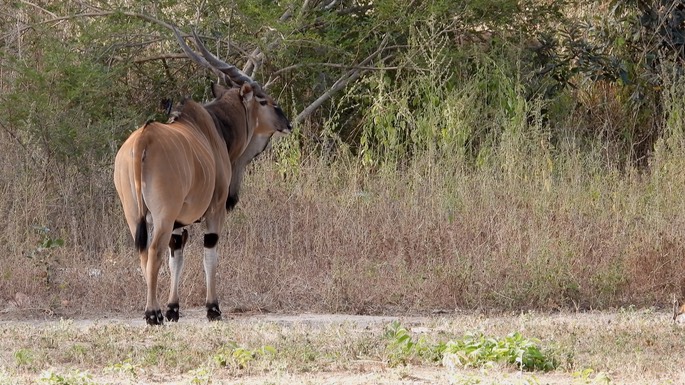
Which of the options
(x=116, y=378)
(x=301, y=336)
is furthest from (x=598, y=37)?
(x=116, y=378)

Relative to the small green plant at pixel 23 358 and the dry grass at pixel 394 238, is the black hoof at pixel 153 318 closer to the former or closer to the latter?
the dry grass at pixel 394 238

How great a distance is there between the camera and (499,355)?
19.3 ft

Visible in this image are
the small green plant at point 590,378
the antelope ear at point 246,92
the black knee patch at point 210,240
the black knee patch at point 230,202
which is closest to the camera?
the small green plant at point 590,378

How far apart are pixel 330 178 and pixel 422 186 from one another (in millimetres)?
971

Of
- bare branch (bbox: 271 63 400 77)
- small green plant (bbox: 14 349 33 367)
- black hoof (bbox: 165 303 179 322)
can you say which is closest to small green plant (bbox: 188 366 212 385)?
small green plant (bbox: 14 349 33 367)

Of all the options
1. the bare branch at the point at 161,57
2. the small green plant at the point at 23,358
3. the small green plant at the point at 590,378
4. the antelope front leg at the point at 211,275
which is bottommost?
the small green plant at the point at 590,378

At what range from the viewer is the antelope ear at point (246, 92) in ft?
29.5

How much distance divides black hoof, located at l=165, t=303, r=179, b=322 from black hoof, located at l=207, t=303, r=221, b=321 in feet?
0.97

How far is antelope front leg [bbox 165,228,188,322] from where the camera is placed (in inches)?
313

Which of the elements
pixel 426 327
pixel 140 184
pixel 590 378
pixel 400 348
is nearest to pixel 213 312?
pixel 140 184

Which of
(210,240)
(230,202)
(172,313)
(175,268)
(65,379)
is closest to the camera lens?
(65,379)

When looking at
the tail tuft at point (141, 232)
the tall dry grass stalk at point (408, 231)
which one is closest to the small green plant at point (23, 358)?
the tail tuft at point (141, 232)

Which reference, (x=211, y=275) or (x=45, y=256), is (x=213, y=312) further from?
(x=45, y=256)

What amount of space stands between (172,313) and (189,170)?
973mm
